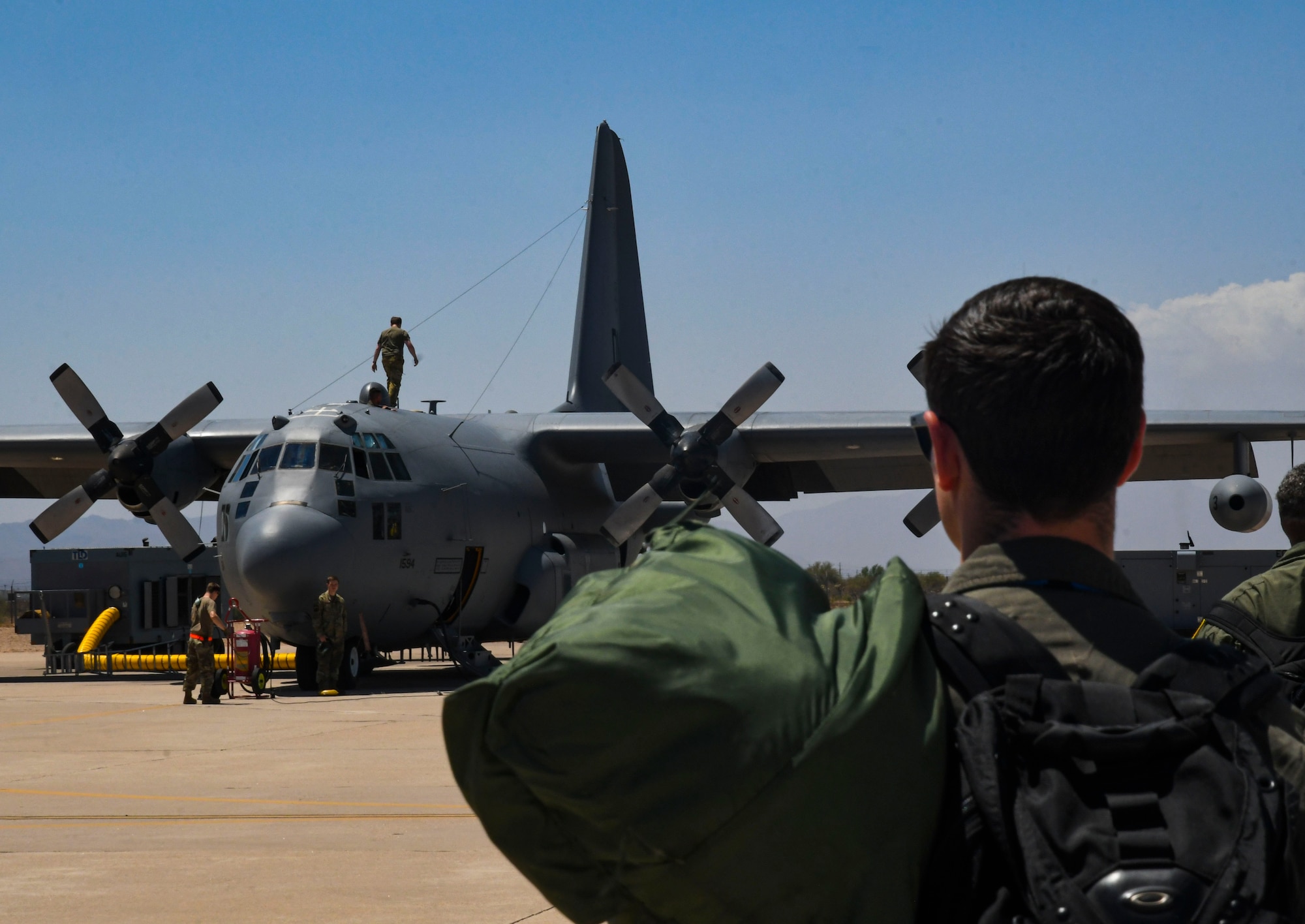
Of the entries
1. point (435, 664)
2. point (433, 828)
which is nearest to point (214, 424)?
point (435, 664)

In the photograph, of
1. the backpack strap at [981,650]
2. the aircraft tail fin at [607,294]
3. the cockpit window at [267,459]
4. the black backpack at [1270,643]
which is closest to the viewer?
the backpack strap at [981,650]

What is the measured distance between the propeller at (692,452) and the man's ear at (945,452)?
1704cm

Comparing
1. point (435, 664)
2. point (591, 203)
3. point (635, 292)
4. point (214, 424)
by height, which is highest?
point (591, 203)

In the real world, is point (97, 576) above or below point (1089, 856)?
below

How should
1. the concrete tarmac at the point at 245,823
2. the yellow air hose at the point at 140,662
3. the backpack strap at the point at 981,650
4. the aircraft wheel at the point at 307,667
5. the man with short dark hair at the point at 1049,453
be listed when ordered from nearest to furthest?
1. the backpack strap at the point at 981,650
2. the man with short dark hair at the point at 1049,453
3. the concrete tarmac at the point at 245,823
4. the aircraft wheel at the point at 307,667
5. the yellow air hose at the point at 140,662

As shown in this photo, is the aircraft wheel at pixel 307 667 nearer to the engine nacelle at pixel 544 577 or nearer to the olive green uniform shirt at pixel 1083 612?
the engine nacelle at pixel 544 577

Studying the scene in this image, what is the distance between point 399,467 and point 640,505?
356 centimetres

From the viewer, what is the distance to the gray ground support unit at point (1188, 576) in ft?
70.1

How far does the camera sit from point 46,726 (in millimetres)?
14164

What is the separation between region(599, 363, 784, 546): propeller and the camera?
62.6 ft

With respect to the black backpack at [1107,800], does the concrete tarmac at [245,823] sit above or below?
below

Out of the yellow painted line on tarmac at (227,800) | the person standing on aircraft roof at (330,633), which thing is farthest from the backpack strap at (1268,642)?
the person standing on aircraft roof at (330,633)

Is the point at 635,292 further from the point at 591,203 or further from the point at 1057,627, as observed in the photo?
the point at 1057,627

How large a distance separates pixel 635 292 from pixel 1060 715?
26126 millimetres
